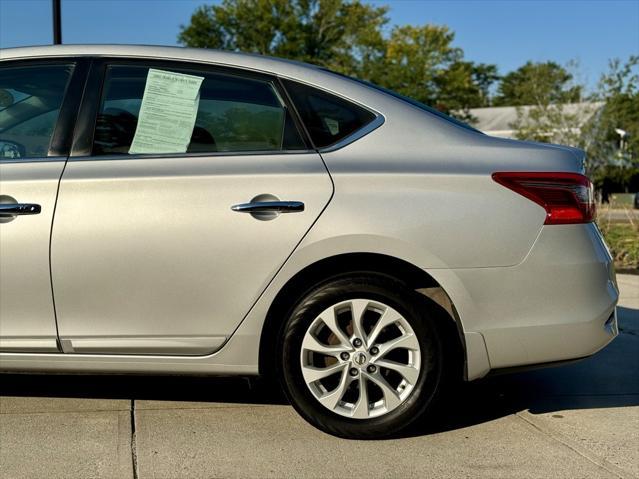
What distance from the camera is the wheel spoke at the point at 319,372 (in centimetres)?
345

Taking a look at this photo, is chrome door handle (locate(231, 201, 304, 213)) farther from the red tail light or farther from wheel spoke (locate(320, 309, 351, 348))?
the red tail light

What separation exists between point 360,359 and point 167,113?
1407 mm

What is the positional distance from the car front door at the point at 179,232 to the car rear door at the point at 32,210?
0.19 ft

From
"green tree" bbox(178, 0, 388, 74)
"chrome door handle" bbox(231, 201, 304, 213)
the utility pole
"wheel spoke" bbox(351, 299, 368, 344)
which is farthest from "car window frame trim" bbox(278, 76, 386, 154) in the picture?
"green tree" bbox(178, 0, 388, 74)

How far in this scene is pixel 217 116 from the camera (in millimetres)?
3641

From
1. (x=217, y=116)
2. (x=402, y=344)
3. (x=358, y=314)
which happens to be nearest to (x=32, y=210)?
(x=217, y=116)

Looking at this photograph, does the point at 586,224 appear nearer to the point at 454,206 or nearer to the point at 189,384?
the point at 454,206

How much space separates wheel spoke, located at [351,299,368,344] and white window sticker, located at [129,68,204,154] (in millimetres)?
1024

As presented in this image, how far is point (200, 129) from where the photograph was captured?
3629 mm

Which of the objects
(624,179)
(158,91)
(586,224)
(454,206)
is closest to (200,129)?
(158,91)

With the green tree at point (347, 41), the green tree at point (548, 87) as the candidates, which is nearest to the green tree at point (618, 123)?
the green tree at point (548, 87)

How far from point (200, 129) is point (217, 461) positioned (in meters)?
1.45

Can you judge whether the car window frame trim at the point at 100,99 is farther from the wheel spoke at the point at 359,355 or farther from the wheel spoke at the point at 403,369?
the wheel spoke at the point at 403,369

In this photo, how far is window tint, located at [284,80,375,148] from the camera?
11.7 ft
